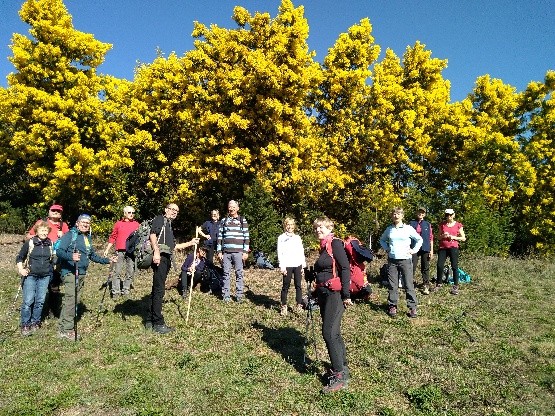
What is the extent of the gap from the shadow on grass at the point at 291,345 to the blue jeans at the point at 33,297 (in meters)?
4.27

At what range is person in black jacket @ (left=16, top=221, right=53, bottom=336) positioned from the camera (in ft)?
26.9

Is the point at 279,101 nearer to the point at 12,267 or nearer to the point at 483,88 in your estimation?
the point at 12,267

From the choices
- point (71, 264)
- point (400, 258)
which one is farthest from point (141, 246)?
point (400, 258)

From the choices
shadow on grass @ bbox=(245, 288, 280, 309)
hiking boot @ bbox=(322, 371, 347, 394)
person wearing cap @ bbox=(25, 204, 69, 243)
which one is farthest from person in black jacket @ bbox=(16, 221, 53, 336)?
hiking boot @ bbox=(322, 371, 347, 394)

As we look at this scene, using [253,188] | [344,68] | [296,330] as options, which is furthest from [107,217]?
[296,330]

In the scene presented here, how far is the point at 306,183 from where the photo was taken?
2062 centimetres

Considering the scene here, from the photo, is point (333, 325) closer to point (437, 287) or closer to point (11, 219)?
point (437, 287)

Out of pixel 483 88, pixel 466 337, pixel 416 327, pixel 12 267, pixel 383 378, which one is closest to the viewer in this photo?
pixel 383 378

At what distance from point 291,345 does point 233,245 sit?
3546 millimetres

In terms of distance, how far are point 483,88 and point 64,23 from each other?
2728 cm

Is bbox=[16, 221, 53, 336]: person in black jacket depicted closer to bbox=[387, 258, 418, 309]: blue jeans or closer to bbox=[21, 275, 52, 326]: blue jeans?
bbox=[21, 275, 52, 326]: blue jeans

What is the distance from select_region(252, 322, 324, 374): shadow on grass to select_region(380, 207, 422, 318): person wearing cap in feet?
8.16

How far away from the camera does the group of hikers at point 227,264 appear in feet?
19.4

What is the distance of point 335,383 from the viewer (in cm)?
591
